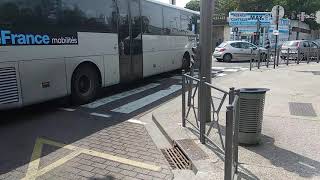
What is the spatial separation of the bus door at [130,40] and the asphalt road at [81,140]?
1142 millimetres

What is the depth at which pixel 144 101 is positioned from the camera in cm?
979

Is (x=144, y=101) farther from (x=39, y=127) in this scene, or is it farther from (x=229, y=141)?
(x=229, y=141)

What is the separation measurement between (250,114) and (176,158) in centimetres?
127

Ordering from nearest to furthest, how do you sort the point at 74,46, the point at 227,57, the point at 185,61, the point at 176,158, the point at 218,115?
the point at 218,115 → the point at 176,158 → the point at 74,46 → the point at 185,61 → the point at 227,57

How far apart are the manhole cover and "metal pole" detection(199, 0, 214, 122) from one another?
7.70 feet

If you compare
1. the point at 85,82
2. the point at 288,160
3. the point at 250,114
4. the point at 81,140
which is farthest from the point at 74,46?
the point at 288,160

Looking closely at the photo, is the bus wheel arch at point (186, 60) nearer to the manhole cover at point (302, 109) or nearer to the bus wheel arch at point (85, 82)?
the bus wheel arch at point (85, 82)

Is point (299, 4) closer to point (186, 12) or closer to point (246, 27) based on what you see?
point (246, 27)

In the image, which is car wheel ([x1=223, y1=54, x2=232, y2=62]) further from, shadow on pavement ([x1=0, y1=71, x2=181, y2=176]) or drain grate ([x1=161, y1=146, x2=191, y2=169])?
drain grate ([x1=161, y1=146, x2=191, y2=169])

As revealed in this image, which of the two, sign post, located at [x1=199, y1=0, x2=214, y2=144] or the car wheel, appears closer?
sign post, located at [x1=199, y1=0, x2=214, y2=144]

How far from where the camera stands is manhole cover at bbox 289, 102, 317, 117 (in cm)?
754

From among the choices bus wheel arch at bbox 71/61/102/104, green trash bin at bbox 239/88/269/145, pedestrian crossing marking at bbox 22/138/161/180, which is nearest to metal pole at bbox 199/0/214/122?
green trash bin at bbox 239/88/269/145

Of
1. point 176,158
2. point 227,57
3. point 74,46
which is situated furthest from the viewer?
point 227,57

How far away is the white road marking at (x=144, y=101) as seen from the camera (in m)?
8.82
